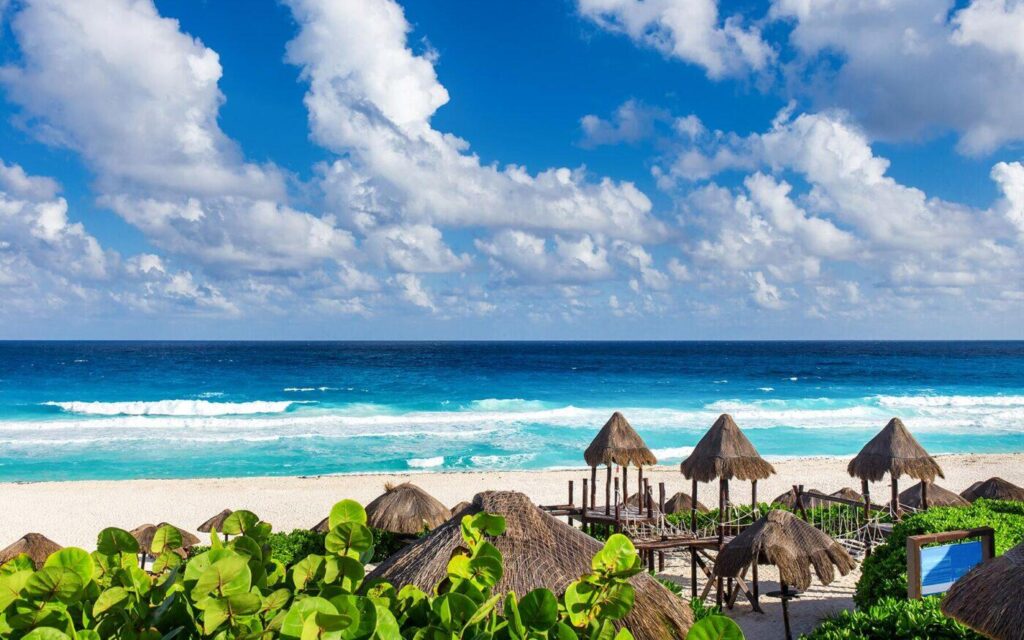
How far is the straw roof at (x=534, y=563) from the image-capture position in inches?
185

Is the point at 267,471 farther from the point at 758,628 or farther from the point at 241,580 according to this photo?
the point at 241,580

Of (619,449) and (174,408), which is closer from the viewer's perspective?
(619,449)

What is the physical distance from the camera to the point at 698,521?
14922 millimetres

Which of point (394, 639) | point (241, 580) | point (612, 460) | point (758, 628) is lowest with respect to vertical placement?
point (758, 628)

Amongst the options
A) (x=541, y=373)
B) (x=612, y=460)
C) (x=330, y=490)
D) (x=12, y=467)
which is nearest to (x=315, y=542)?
(x=612, y=460)

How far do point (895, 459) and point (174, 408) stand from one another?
43865 millimetres

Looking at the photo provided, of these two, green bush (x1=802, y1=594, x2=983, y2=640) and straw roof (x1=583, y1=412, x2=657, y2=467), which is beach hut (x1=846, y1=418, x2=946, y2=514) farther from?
green bush (x1=802, y1=594, x2=983, y2=640)

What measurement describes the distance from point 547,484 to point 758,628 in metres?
12.7

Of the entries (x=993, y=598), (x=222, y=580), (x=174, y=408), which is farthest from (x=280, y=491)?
(x=174, y=408)

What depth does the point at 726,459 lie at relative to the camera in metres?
12.9

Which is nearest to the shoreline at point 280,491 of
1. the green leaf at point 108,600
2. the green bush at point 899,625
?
the green bush at point 899,625

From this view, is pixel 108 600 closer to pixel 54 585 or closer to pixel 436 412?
pixel 54 585

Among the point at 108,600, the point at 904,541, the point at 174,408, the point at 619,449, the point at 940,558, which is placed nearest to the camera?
the point at 108,600

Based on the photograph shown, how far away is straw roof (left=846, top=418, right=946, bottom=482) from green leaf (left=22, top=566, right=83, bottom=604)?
13.7 meters
